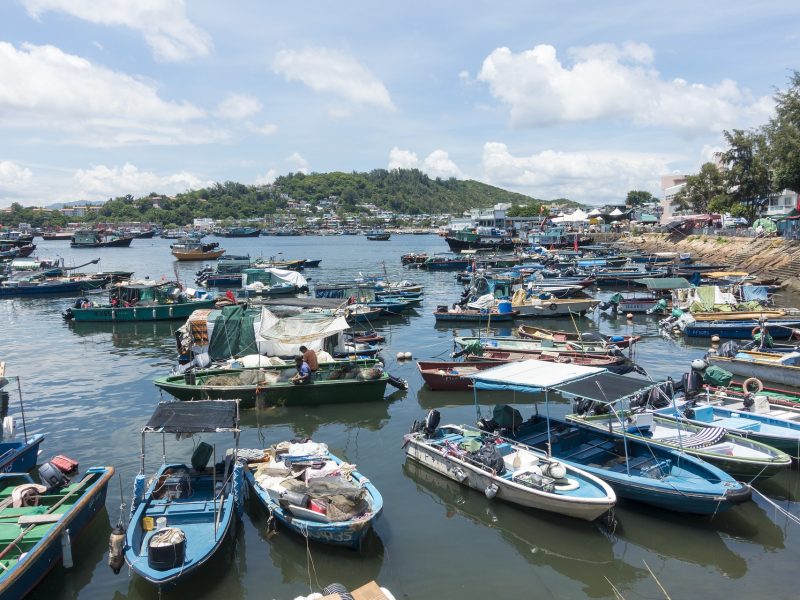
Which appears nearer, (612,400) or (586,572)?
(586,572)

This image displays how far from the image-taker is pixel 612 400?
41.1 feet

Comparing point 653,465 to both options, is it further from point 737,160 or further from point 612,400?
point 737,160

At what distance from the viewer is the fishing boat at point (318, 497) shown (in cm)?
1089

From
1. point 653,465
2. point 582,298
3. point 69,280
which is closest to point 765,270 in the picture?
point 582,298

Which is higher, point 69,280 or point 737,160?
point 737,160

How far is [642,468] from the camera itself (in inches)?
517

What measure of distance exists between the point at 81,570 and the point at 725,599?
1144cm

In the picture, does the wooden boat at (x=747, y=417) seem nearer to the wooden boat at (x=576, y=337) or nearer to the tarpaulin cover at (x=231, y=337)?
the wooden boat at (x=576, y=337)

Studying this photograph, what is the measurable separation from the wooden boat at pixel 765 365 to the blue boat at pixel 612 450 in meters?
10.8

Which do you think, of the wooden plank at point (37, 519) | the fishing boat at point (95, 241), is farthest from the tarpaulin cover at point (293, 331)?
the fishing boat at point (95, 241)

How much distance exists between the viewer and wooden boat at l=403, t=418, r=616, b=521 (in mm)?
11641

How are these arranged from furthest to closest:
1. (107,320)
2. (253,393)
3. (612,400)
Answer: (107,320), (253,393), (612,400)

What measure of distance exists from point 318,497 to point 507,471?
425cm

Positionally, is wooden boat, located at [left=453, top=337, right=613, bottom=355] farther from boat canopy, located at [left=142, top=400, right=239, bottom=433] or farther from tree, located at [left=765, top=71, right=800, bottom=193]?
tree, located at [left=765, top=71, right=800, bottom=193]
